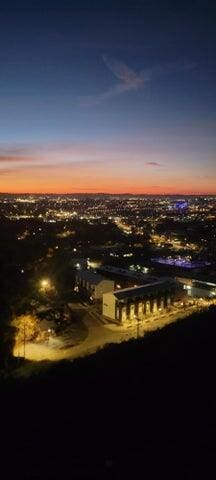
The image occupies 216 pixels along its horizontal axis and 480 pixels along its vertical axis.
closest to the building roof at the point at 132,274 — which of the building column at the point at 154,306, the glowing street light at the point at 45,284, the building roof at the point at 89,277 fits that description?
the building roof at the point at 89,277

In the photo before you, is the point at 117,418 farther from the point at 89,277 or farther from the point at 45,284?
the point at 89,277

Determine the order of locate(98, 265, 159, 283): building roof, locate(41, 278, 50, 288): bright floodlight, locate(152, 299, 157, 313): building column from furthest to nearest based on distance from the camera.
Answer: locate(98, 265, 159, 283): building roof < locate(152, 299, 157, 313): building column < locate(41, 278, 50, 288): bright floodlight

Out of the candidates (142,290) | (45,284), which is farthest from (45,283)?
(142,290)

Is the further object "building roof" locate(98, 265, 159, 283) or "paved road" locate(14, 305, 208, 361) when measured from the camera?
"building roof" locate(98, 265, 159, 283)

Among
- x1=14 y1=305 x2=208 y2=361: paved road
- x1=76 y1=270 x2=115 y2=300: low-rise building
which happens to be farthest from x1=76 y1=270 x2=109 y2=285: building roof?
x1=14 y1=305 x2=208 y2=361: paved road

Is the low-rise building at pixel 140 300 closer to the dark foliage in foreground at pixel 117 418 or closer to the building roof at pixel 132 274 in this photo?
the building roof at pixel 132 274

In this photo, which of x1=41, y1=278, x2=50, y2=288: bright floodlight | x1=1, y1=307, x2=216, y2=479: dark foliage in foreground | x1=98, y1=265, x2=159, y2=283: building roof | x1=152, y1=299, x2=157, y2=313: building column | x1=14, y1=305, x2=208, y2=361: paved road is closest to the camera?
x1=1, y1=307, x2=216, y2=479: dark foliage in foreground

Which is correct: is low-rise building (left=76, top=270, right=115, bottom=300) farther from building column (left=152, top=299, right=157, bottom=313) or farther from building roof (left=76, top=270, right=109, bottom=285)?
building column (left=152, top=299, right=157, bottom=313)
